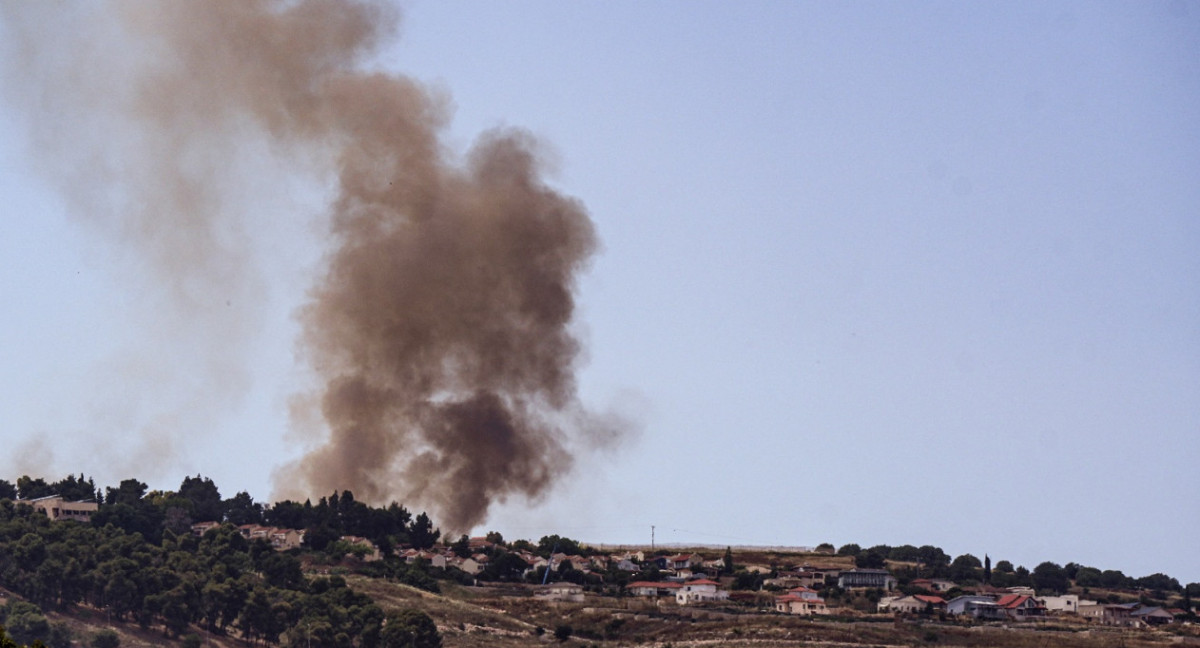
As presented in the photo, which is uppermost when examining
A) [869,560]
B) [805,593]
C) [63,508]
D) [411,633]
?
[869,560]

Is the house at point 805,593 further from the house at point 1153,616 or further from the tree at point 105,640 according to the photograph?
the tree at point 105,640

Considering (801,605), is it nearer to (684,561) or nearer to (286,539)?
(684,561)

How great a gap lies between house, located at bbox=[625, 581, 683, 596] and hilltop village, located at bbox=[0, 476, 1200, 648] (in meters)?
0.16

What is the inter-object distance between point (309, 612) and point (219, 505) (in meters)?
45.3

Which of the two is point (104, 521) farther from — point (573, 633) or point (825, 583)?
point (825, 583)

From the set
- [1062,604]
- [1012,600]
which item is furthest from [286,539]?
[1062,604]

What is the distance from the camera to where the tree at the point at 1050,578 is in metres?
137

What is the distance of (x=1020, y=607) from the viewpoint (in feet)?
380

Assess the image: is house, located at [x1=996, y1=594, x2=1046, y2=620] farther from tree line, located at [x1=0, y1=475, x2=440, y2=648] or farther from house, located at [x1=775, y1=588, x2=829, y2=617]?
tree line, located at [x1=0, y1=475, x2=440, y2=648]

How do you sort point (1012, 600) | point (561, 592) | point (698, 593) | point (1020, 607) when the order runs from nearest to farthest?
point (1020, 607) → point (1012, 600) → point (561, 592) → point (698, 593)

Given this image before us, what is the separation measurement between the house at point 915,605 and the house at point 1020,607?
4355 millimetres

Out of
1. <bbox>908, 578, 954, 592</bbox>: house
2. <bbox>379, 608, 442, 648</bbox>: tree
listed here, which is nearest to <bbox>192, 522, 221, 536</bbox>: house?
<bbox>379, 608, 442, 648</bbox>: tree

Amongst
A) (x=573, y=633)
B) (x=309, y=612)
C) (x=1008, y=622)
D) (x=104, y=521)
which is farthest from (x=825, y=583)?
(x=104, y=521)

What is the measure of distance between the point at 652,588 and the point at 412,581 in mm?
19012
